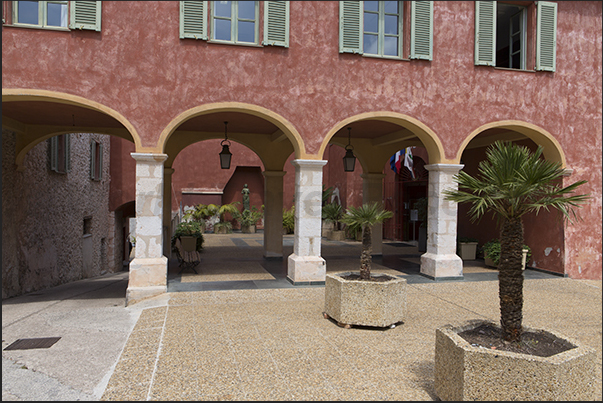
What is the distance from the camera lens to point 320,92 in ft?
27.7

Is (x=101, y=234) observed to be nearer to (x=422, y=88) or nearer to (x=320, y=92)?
(x=320, y=92)

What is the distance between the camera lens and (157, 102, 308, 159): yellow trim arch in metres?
7.76

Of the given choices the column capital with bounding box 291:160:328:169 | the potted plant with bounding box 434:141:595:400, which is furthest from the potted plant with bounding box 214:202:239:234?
the potted plant with bounding box 434:141:595:400

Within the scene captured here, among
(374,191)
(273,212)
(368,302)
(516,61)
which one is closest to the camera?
(368,302)

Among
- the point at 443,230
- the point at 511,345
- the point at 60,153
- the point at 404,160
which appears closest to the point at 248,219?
the point at 404,160

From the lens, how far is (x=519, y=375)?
3.12 m

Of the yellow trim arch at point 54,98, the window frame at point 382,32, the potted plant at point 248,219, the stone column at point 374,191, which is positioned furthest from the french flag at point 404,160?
the yellow trim arch at point 54,98

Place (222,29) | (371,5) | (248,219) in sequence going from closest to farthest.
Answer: (222,29) → (371,5) → (248,219)

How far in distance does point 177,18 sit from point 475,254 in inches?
377

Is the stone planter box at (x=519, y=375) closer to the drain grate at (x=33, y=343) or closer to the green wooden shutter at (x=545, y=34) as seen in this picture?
the drain grate at (x=33, y=343)

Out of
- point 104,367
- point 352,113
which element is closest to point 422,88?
point 352,113

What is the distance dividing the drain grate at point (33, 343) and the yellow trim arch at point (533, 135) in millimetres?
7811

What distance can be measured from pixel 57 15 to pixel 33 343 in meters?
5.49

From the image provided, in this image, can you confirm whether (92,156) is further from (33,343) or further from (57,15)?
(33,343)
